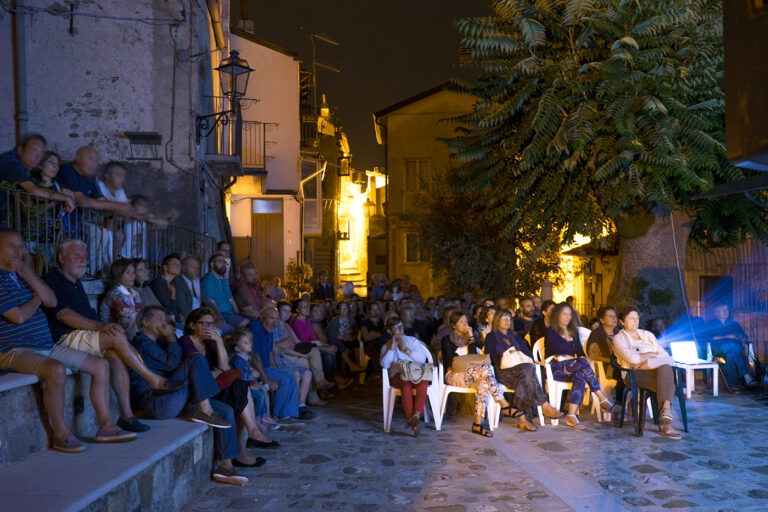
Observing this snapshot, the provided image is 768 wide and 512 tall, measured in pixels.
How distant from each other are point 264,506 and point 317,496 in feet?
1.64

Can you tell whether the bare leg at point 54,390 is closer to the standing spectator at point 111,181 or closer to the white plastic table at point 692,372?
the standing spectator at point 111,181

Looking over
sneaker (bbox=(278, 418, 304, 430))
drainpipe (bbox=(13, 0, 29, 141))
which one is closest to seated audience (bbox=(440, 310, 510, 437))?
sneaker (bbox=(278, 418, 304, 430))

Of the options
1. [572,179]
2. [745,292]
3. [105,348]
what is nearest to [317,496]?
[105,348]

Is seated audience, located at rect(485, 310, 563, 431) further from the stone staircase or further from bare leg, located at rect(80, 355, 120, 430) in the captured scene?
bare leg, located at rect(80, 355, 120, 430)

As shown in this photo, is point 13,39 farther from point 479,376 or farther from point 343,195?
point 343,195

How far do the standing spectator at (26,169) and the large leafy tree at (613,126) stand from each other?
758cm

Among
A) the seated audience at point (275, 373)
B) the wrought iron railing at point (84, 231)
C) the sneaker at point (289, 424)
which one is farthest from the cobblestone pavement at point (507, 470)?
the wrought iron railing at point (84, 231)

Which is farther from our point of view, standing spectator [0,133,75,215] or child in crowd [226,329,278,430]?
child in crowd [226,329,278,430]

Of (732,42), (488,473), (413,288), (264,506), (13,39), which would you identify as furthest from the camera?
(413,288)

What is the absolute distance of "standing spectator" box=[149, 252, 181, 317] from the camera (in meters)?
8.31

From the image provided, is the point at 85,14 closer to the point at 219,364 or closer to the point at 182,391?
the point at 219,364

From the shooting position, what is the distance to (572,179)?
40.8ft

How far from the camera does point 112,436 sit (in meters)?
5.45

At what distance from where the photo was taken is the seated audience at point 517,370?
9.09 m
